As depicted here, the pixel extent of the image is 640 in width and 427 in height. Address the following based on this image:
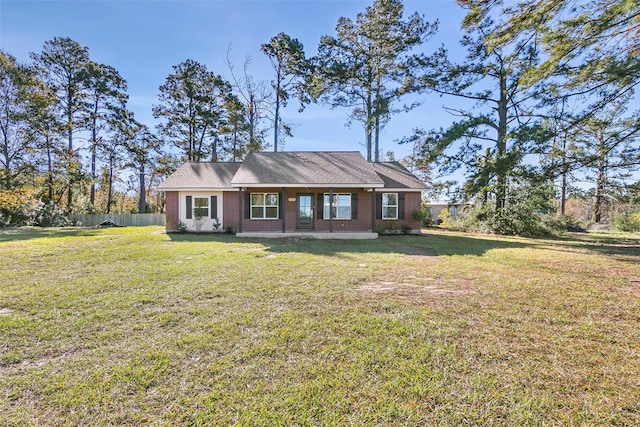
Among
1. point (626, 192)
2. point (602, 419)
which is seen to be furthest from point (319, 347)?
point (626, 192)

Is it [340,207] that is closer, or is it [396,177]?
[340,207]

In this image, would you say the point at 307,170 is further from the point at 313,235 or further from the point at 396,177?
the point at 396,177

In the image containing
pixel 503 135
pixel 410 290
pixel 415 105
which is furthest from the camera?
pixel 415 105

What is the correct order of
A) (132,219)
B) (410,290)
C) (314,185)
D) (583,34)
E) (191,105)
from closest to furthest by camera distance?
(410,290) < (583,34) < (314,185) < (132,219) < (191,105)

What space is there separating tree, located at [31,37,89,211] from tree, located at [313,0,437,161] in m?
20.5

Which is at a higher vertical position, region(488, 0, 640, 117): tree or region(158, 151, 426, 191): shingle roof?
region(488, 0, 640, 117): tree

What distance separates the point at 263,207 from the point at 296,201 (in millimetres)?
1668

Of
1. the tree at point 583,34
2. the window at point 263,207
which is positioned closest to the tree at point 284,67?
the window at point 263,207

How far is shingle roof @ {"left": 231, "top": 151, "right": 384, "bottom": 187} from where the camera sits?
1291 centimetres

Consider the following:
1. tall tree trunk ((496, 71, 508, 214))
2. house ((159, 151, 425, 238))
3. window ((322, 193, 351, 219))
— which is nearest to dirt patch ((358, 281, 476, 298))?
house ((159, 151, 425, 238))

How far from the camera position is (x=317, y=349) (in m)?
2.85

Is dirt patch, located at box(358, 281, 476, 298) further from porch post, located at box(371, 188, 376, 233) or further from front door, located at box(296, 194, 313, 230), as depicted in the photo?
front door, located at box(296, 194, 313, 230)

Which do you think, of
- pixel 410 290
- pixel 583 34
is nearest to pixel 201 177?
pixel 410 290

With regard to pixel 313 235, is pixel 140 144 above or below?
above
